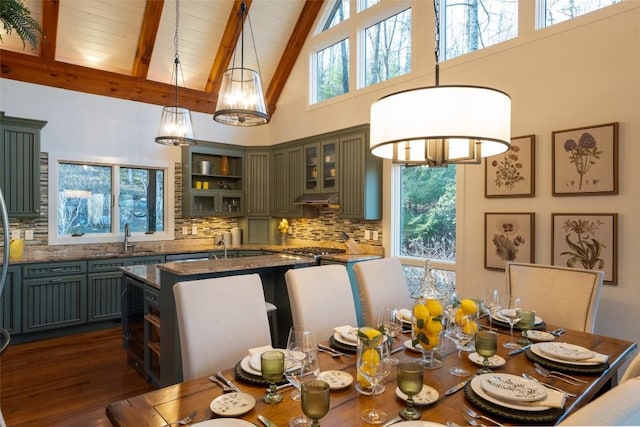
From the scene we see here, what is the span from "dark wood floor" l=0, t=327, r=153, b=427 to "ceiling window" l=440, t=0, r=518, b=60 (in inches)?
170

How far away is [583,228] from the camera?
295 centimetres

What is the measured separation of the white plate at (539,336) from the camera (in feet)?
6.21

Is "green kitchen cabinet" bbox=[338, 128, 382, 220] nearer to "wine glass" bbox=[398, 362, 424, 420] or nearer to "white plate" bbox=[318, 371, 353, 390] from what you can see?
"white plate" bbox=[318, 371, 353, 390]

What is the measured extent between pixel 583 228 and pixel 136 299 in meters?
3.92

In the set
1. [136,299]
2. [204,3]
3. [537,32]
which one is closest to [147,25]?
[204,3]

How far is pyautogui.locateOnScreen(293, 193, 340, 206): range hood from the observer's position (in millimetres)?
4945

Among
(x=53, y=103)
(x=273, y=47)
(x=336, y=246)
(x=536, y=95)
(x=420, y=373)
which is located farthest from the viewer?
(x=273, y=47)

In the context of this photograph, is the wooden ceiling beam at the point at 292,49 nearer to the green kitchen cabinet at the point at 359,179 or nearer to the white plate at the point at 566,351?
the green kitchen cabinet at the point at 359,179

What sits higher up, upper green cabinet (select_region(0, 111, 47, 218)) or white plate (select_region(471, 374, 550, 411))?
upper green cabinet (select_region(0, 111, 47, 218))

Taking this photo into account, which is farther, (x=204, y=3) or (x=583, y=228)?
(x=204, y=3)

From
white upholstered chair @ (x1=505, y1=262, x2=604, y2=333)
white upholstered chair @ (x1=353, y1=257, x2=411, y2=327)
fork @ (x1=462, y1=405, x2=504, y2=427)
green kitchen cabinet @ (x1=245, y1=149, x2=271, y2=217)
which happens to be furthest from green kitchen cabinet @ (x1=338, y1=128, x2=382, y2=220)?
fork @ (x1=462, y1=405, x2=504, y2=427)

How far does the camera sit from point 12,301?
3930 millimetres

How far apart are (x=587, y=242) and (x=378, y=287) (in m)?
1.73

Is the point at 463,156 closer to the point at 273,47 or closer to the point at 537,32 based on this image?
the point at 537,32
